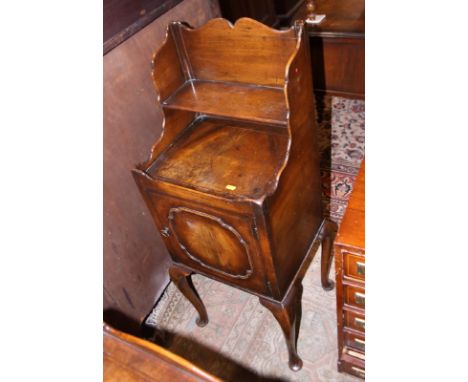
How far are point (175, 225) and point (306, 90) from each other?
25.7 inches

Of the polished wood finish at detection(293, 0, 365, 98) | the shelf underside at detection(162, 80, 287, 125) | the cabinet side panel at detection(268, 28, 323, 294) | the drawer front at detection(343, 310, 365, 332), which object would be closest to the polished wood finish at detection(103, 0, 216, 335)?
the shelf underside at detection(162, 80, 287, 125)

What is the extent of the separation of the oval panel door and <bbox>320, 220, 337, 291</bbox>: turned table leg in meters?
0.49

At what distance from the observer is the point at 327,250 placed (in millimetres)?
1785

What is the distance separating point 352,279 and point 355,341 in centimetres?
40

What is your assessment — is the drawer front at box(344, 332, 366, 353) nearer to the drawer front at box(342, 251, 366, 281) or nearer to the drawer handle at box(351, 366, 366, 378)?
the drawer handle at box(351, 366, 366, 378)

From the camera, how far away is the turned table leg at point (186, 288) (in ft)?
5.32

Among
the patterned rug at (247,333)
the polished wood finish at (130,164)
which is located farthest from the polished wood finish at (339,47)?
the polished wood finish at (130,164)

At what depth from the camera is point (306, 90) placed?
1.26 meters

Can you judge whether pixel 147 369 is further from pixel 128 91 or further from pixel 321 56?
pixel 321 56

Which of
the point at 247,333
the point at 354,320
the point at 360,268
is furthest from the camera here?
the point at 247,333

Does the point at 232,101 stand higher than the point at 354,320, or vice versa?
the point at 232,101

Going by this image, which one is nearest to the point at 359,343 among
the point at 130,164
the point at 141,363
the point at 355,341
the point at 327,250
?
the point at 355,341

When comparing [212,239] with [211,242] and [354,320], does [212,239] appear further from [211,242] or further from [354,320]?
[354,320]

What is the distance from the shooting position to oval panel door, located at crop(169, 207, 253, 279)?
1291 mm
